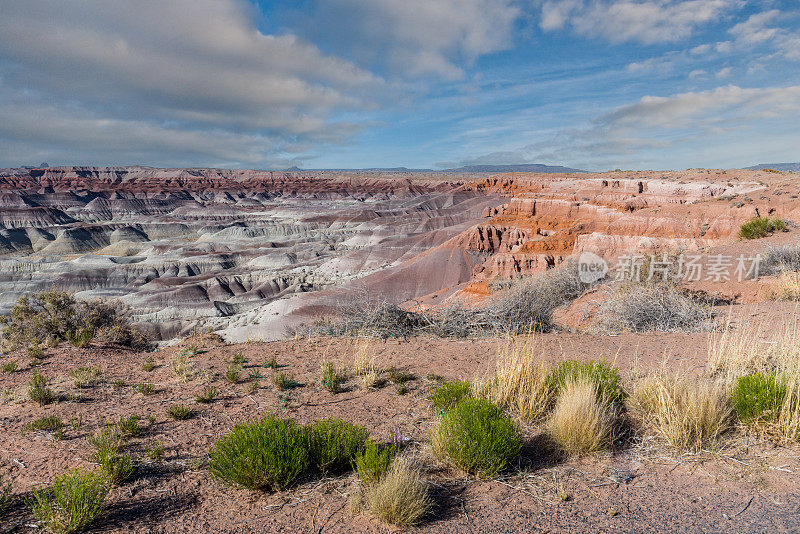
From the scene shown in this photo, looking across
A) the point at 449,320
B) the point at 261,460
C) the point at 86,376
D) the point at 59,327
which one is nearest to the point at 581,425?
the point at 261,460

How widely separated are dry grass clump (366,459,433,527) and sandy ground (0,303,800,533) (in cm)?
10

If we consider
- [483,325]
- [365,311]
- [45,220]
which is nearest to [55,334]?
[365,311]

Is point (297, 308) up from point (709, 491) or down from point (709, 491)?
down

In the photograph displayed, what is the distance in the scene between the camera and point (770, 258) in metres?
13.2

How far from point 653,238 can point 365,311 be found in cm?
2554

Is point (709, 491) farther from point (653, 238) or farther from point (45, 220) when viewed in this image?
point (45, 220)

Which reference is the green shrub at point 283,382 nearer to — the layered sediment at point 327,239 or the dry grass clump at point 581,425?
the dry grass clump at point 581,425

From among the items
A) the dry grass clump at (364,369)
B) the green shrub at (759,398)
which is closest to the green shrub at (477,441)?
the dry grass clump at (364,369)

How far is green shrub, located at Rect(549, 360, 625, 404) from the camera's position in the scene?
15.6ft

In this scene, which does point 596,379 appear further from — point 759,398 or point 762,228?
point 762,228

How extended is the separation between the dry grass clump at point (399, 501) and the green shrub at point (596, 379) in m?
2.28

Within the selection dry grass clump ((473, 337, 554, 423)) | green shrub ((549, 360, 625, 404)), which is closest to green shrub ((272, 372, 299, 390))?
dry grass clump ((473, 337, 554, 423))

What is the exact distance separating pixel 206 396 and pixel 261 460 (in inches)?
99.0

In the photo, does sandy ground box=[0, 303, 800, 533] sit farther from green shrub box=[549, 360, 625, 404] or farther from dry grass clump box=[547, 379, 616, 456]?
green shrub box=[549, 360, 625, 404]
